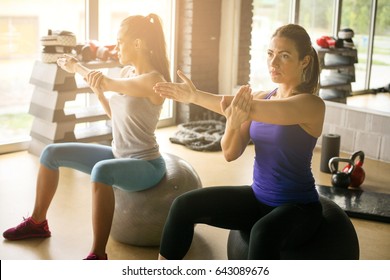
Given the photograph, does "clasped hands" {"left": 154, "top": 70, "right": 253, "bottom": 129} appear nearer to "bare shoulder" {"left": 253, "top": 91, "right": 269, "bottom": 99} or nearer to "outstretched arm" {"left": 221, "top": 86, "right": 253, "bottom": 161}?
"outstretched arm" {"left": 221, "top": 86, "right": 253, "bottom": 161}

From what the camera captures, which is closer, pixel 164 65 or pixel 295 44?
pixel 295 44

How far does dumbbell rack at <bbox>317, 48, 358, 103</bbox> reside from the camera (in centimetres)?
577

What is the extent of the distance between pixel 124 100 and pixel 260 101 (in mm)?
898

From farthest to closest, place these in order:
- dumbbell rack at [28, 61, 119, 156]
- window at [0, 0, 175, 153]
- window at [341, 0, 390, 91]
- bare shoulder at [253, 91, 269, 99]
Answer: window at [341, 0, 390, 91] < window at [0, 0, 175, 153] < dumbbell rack at [28, 61, 119, 156] < bare shoulder at [253, 91, 269, 99]

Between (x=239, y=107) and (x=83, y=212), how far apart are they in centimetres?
174

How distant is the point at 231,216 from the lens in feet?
7.62

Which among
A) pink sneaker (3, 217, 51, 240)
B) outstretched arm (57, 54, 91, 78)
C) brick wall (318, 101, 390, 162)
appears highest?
outstretched arm (57, 54, 91, 78)

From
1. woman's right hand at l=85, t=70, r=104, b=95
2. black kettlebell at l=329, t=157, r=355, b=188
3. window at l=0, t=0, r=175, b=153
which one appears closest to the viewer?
woman's right hand at l=85, t=70, r=104, b=95

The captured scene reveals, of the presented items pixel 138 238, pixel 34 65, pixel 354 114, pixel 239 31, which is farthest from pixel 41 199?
pixel 239 31

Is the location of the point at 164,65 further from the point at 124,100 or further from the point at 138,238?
the point at 138,238

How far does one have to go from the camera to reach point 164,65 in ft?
9.77

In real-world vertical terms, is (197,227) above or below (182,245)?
below

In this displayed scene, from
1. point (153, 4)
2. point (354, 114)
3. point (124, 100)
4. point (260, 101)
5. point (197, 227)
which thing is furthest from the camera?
point (153, 4)

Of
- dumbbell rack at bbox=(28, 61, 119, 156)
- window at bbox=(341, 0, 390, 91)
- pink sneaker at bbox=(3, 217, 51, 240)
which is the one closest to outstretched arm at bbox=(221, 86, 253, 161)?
pink sneaker at bbox=(3, 217, 51, 240)
